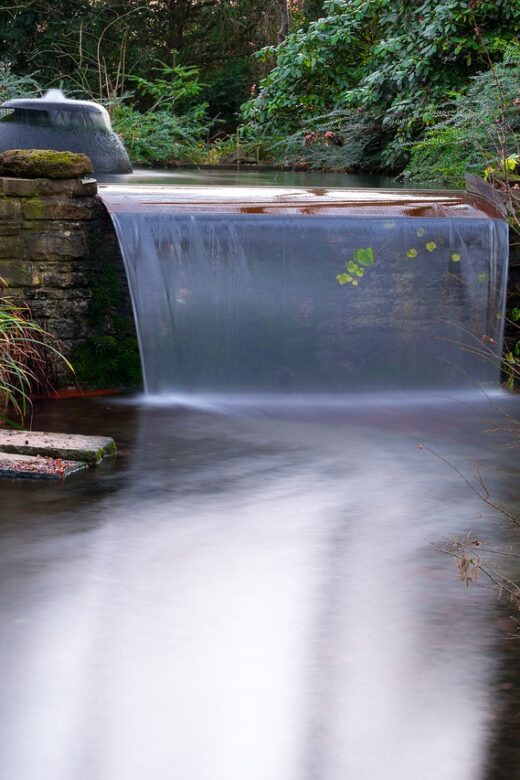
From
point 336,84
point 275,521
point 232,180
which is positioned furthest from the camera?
point 336,84

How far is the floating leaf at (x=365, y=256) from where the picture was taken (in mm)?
7270

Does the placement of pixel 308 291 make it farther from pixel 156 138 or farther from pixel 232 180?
pixel 156 138

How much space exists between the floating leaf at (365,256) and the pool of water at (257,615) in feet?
5.11

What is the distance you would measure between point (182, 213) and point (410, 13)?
26.3ft

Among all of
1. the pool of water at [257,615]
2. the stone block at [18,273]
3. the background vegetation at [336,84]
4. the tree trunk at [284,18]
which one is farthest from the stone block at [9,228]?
the tree trunk at [284,18]

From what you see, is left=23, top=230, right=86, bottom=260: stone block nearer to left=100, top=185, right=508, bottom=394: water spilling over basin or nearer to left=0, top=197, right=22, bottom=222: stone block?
left=0, top=197, right=22, bottom=222: stone block

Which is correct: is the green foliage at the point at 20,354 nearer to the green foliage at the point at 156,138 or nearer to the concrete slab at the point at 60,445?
the concrete slab at the point at 60,445

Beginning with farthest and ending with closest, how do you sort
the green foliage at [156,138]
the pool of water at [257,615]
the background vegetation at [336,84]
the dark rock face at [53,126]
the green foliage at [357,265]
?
the green foliage at [156,138]
the background vegetation at [336,84]
the dark rock face at [53,126]
the green foliage at [357,265]
the pool of water at [257,615]

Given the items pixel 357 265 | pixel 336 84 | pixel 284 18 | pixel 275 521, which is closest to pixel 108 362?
pixel 357 265

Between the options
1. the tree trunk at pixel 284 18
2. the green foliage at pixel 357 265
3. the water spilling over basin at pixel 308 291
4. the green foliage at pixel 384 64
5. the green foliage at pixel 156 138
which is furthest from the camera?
the tree trunk at pixel 284 18

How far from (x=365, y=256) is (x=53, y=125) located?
350cm

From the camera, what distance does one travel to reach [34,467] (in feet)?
17.2

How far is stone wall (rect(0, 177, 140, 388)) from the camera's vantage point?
6.87 meters

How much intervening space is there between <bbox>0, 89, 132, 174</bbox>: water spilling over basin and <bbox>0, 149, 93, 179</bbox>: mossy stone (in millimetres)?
2458
